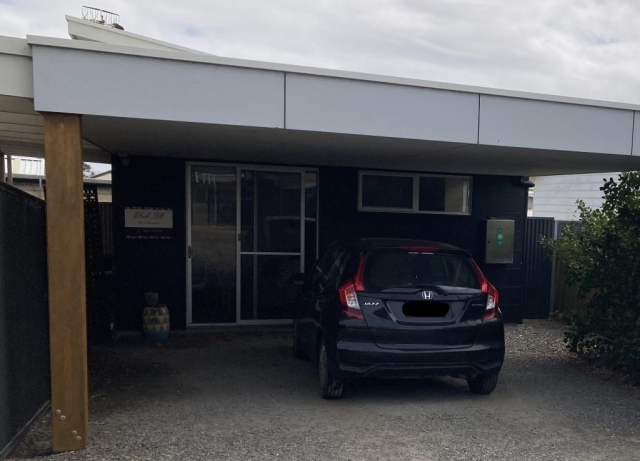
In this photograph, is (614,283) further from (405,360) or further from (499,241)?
(405,360)

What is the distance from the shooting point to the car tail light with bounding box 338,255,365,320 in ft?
16.4

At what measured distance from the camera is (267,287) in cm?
846

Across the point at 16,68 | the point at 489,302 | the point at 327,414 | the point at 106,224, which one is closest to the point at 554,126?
the point at 489,302

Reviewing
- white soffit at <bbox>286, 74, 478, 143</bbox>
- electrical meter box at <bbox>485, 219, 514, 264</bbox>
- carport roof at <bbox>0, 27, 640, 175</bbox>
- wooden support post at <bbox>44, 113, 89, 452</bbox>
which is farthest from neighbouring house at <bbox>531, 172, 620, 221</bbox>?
wooden support post at <bbox>44, 113, 89, 452</bbox>

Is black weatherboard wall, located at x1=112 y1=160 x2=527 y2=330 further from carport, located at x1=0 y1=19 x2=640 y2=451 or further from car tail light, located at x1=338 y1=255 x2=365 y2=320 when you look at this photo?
car tail light, located at x1=338 y1=255 x2=365 y2=320

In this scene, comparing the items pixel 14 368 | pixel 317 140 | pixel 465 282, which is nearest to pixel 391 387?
pixel 465 282

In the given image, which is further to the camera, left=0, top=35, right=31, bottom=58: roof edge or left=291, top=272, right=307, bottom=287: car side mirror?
left=291, top=272, right=307, bottom=287: car side mirror

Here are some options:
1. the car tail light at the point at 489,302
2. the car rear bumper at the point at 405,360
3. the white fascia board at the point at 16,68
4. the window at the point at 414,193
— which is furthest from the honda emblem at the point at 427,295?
the window at the point at 414,193

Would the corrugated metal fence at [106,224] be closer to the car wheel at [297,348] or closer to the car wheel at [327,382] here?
the car wheel at [297,348]

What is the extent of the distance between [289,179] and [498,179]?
358 cm

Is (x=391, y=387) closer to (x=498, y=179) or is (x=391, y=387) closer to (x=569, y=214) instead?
(x=498, y=179)

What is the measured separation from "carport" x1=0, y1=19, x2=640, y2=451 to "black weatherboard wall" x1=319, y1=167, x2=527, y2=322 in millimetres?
23

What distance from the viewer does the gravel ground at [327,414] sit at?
424 centimetres

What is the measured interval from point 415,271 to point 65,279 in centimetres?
296
